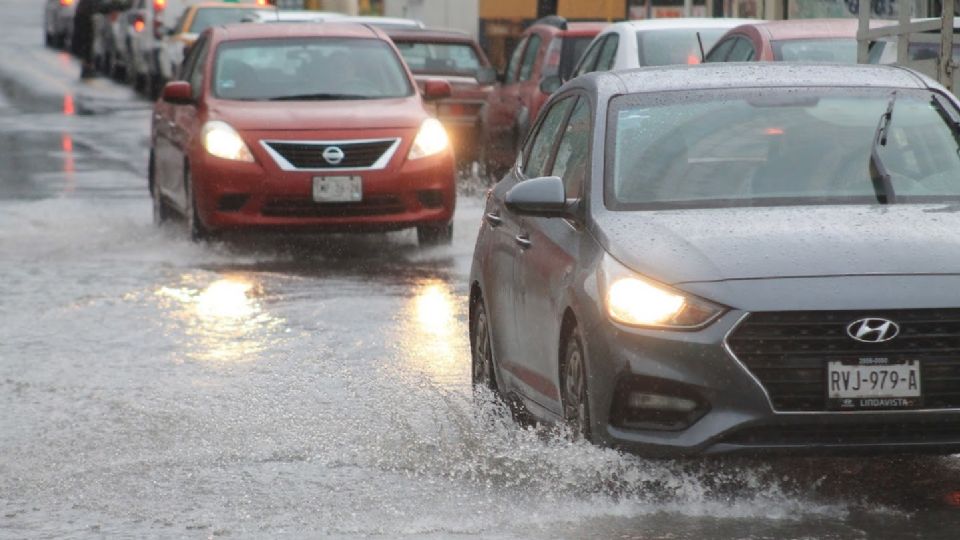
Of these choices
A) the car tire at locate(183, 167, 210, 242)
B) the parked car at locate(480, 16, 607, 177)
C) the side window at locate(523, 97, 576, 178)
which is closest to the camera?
the side window at locate(523, 97, 576, 178)

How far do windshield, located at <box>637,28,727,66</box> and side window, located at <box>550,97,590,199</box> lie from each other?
967cm

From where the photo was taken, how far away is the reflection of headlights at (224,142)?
53.1 feet

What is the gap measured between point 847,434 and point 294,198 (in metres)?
9.27

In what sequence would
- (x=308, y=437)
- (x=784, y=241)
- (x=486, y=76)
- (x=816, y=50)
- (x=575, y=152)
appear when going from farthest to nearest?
(x=486, y=76)
(x=816, y=50)
(x=308, y=437)
(x=575, y=152)
(x=784, y=241)

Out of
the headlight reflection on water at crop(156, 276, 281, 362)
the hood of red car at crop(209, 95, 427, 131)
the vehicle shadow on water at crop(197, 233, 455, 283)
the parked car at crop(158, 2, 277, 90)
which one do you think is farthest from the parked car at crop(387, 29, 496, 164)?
the headlight reflection on water at crop(156, 276, 281, 362)

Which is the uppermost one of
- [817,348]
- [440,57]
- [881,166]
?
[881,166]

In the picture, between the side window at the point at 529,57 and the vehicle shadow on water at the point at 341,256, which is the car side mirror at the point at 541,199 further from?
the side window at the point at 529,57

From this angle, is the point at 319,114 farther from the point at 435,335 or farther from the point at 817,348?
the point at 817,348

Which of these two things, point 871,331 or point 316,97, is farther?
point 316,97

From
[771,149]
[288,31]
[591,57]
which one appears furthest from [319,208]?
[771,149]

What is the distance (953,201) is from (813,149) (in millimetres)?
543

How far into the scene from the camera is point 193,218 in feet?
54.7

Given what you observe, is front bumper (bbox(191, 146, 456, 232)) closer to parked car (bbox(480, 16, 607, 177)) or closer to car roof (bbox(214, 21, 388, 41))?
car roof (bbox(214, 21, 388, 41))

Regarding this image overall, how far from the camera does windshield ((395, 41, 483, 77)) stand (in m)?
25.3
